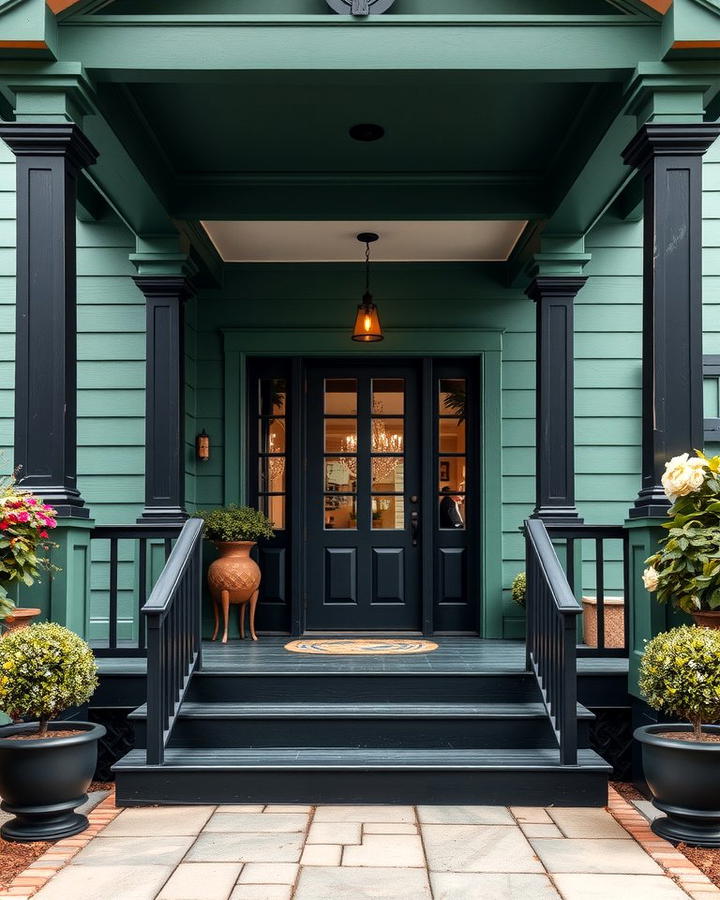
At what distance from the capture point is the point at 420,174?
518cm

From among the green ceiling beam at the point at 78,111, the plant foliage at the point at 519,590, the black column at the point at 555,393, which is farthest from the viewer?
the plant foliage at the point at 519,590

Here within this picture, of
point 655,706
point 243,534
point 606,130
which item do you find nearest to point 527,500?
point 243,534

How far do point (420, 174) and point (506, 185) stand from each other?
49cm

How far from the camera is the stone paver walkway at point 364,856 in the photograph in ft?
9.09

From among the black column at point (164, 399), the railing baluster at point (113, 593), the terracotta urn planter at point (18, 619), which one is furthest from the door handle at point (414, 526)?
the terracotta urn planter at point (18, 619)

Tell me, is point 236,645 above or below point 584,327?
below

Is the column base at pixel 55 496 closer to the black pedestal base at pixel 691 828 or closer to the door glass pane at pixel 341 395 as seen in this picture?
the black pedestal base at pixel 691 828

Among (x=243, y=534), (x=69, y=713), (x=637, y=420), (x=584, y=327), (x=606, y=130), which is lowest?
(x=69, y=713)

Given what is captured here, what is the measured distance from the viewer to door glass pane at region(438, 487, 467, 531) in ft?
21.2

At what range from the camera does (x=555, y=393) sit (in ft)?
18.3

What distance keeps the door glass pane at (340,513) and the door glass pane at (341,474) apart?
0.07 metres

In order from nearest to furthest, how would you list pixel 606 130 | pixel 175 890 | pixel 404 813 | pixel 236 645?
1. pixel 175 890
2. pixel 404 813
3. pixel 606 130
4. pixel 236 645

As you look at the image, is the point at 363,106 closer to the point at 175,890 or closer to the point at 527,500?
the point at 527,500

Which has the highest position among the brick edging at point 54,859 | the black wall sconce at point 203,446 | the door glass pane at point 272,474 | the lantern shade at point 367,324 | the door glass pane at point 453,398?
the lantern shade at point 367,324
